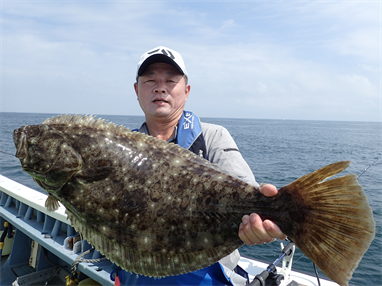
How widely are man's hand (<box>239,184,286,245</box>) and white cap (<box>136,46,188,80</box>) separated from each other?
60.1 inches

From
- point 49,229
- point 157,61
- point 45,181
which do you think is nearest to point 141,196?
point 45,181

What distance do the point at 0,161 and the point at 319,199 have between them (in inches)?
1072

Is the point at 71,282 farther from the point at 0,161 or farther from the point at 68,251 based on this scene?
the point at 0,161

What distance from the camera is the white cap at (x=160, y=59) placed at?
2.73m

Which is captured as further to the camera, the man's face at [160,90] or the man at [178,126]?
the man's face at [160,90]

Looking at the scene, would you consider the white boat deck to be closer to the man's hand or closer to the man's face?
the man's hand

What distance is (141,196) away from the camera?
2.08m

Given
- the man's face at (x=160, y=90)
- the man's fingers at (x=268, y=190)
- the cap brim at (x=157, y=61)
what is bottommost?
the man's fingers at (x=268, y=190)

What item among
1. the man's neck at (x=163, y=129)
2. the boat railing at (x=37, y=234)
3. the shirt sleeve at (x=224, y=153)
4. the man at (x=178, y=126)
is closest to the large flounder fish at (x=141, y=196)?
the shirt sleeve at (x=224, y=153)

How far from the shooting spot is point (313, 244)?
5.67ft

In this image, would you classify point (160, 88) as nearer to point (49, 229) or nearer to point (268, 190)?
point (268, 190)

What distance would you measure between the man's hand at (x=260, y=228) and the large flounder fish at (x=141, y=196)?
54 mm

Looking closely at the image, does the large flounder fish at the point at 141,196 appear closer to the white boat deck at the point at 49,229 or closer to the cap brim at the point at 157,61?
the cap brim at the point at 157,61

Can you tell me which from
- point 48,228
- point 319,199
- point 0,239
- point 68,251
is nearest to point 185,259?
point 319,199
